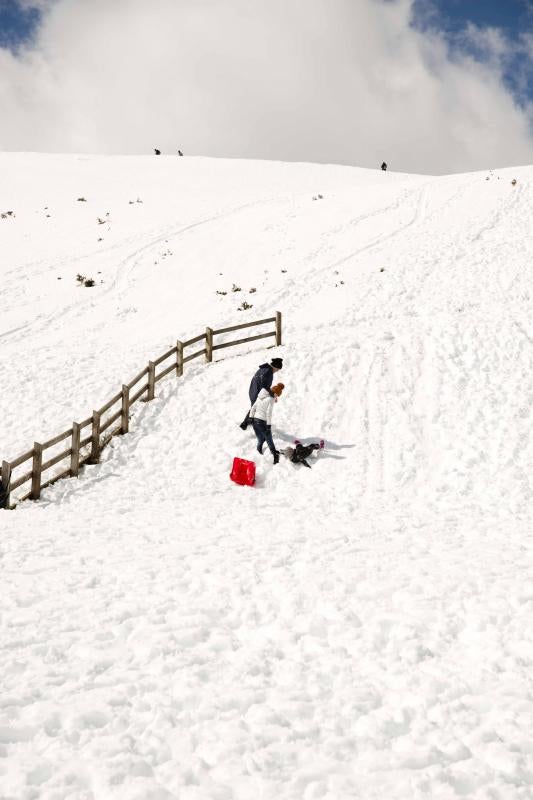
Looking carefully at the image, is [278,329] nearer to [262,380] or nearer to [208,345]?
[208,345]

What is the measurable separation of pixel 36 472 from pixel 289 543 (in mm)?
5324

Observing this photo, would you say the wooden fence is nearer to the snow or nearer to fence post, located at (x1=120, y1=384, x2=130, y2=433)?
fence post, located at (x1=120, y1=384, x2=130, y2=433)

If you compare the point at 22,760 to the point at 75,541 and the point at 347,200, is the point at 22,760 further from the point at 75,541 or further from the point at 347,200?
the point at 347,200

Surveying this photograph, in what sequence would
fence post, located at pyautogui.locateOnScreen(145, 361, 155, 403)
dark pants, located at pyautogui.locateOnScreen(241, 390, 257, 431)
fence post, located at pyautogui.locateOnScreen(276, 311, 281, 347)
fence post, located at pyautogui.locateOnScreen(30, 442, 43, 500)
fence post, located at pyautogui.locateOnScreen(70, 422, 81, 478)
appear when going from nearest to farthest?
fence post, located at pyautogui.locateOnScreen(30, 442, 43, 500)
fence post, located at pyautogui.locateOnScreen(70, 422, 81, 478)
dark pants, located at pyautogui.locateOnScreen(241, 390, 257, 431)
fence post, located at pyautogui.locateOnScreen(145, 361, 155, 403)
fence post, located at pyautogui.locateOnScreen(276, 311, 281, 347)

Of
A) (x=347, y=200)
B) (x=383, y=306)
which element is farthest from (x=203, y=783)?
(x=347, y=200)

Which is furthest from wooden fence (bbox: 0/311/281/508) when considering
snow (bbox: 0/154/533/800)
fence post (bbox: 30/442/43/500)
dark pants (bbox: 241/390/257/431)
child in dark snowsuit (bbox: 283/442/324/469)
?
child in dark snowsuit (bbox: 283/442/324/469)

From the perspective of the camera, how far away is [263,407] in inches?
459

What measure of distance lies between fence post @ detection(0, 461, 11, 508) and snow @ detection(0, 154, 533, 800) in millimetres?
270

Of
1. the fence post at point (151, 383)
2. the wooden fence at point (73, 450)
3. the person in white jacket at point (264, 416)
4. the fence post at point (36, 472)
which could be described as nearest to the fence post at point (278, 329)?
the wooden fence at point (73, 450)

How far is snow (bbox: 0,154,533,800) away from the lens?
4.04 m

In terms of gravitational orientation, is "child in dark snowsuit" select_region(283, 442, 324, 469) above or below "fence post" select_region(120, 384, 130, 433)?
below

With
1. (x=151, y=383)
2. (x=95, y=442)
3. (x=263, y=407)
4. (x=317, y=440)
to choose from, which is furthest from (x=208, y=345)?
(x=95, y=442)

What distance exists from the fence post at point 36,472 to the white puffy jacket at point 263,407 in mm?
4566

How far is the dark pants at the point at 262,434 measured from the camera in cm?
1166
